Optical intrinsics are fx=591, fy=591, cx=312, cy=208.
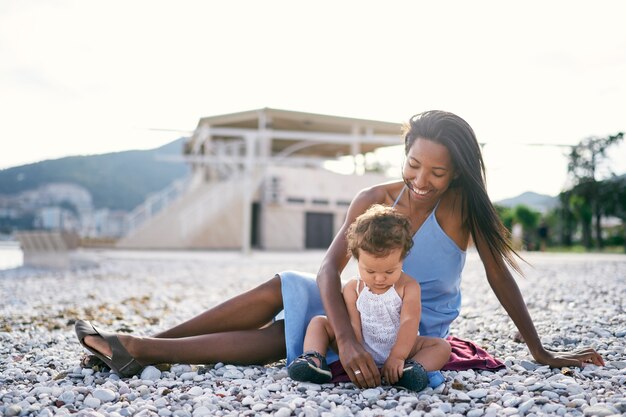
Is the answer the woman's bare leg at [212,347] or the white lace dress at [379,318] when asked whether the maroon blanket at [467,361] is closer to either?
the white lace dress at [379,318]

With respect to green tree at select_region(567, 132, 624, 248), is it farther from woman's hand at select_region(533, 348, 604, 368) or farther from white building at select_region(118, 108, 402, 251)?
woman's hand at select_region(533, 348, 604, 368)

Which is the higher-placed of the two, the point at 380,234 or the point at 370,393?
the point at 380,234

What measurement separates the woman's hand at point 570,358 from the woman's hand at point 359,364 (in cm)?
87

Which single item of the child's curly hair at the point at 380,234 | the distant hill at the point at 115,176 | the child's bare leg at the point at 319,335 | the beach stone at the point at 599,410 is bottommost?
the beach stone at the point at 599,410

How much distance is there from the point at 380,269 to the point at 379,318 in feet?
0.78

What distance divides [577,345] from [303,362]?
174 cm

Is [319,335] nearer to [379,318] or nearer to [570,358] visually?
[379,318]

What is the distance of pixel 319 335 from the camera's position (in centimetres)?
246

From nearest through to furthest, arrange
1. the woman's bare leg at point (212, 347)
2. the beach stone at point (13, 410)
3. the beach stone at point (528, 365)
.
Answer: the beach stone at point (13, 410) < the woman's bare leg at point (212, 347) < the beach stone at point (528, 365)

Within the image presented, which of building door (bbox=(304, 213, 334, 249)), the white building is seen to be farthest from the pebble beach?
building door (bbox=(304, 213, 334, 249))

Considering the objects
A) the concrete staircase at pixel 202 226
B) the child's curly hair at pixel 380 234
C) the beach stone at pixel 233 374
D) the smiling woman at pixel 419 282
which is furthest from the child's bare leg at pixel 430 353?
the concrete staircase at pixel 202 226

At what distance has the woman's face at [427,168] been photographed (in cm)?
250

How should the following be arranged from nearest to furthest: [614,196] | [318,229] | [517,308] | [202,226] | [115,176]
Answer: [517,308], [614,196], [202,226], [318,229], [115,176]

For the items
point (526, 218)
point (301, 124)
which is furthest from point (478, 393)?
point (526, 218)
